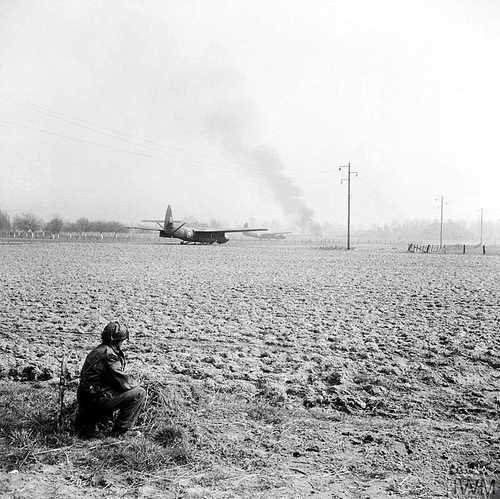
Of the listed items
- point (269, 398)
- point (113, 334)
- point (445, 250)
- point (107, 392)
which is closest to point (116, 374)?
point (107, 392)

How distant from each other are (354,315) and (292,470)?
9022 millimetres

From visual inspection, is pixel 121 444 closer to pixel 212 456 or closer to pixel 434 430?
pixel 212 456

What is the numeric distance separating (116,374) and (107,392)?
0.70ft

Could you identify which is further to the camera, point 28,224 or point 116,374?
point 28,224

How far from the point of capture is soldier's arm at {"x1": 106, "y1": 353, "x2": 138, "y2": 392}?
5406 mm

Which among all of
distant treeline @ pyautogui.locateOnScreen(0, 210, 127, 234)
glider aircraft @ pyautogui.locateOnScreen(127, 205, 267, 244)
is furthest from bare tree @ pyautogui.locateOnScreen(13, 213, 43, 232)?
glider aircraft @ pyautogui.locateOnScreen(127, 205, 267, 244)

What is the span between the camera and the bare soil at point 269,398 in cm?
470

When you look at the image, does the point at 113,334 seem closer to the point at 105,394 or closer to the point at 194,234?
the point at 105,394

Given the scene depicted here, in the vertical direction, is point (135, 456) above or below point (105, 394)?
below

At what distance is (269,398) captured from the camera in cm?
685

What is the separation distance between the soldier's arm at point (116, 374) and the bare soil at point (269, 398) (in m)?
0.55

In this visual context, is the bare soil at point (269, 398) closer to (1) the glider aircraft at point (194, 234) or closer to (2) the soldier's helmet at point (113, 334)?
(2) the soldier's helmet at point (113, 334)

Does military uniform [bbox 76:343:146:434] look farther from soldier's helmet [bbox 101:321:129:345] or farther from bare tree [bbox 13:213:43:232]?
bare tree [bbox 13:213:43:232]

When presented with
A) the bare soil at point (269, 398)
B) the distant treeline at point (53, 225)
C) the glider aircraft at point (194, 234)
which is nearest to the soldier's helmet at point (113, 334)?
the bare soil at point (269, 398)
